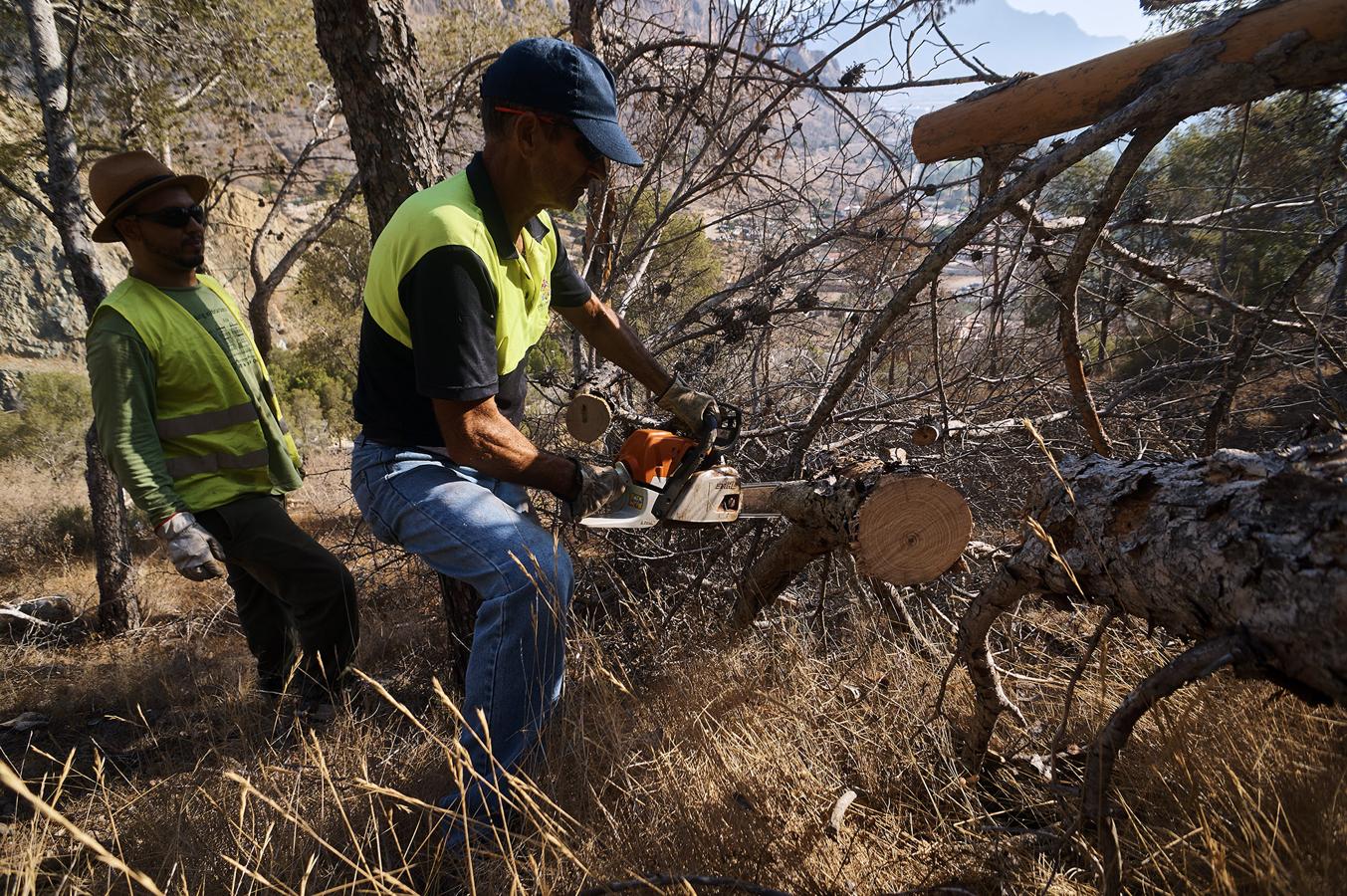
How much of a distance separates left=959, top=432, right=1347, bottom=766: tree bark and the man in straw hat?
260 centimetres

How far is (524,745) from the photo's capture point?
6.21 feet

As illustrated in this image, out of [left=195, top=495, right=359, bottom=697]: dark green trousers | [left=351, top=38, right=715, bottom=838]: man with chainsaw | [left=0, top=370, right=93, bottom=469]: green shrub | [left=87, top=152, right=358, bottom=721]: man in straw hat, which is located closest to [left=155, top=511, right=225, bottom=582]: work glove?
[left=87, top=152, right=358, bottom=721]: man in straw hat

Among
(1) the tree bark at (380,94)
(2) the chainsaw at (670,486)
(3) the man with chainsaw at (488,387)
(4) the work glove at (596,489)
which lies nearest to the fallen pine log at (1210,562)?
(2) the chainsaw at (670,486)

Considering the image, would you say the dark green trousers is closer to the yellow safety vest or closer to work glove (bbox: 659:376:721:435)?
the yellow safety vest

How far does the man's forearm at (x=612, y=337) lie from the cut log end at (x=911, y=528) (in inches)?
41.2

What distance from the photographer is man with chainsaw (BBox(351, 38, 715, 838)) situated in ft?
5.85

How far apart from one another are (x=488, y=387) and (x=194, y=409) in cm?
174

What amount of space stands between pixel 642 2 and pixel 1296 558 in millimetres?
4892

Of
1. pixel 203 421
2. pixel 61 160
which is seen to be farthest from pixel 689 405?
pixel 61 160

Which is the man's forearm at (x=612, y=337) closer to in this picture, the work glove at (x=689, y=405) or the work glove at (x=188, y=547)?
the work glove at (x=689, y=405)

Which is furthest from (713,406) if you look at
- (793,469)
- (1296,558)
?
(1296,558)

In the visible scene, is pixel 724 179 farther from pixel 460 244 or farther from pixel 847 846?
pixel 847 846

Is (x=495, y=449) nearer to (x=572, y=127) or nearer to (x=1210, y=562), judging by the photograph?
(x=572, y=127)

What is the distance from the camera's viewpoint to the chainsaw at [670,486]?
78.0 inches
